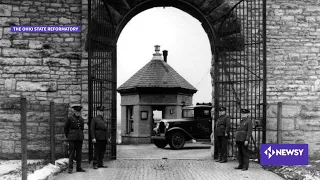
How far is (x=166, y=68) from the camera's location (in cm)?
2086

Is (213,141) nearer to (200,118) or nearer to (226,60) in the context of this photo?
(226,60)

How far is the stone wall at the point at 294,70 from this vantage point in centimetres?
1010

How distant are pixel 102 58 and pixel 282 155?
4633 mm

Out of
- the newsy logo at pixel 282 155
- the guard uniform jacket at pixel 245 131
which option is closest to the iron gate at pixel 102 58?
the guard uniform jacket at pixel 245 131

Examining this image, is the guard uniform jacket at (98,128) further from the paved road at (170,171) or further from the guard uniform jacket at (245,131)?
the guard uniform jacket at (245,131)

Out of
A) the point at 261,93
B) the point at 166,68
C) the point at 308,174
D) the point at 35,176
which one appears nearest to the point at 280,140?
the point at 261,93

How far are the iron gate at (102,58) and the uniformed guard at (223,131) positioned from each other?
2517 millimetres

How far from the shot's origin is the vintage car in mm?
14484

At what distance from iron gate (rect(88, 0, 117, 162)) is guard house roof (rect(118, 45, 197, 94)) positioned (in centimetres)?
921

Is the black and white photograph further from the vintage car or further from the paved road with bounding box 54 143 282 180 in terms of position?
the vintage car

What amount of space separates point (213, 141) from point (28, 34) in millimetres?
5426

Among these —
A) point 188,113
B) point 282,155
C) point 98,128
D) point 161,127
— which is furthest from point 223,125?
point 188,113

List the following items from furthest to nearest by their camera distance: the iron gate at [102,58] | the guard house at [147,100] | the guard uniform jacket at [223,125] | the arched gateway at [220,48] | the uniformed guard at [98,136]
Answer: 1. the guard house at [147,100]
2. the arched gateway at [220,48]
3. the guard uniform jacket at [223,125]
4. the iron gate at [102,58]
5. the uniformed guard at [98,136]

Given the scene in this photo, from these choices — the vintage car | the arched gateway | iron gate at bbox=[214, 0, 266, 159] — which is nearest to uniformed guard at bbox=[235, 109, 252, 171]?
the arched gateway
